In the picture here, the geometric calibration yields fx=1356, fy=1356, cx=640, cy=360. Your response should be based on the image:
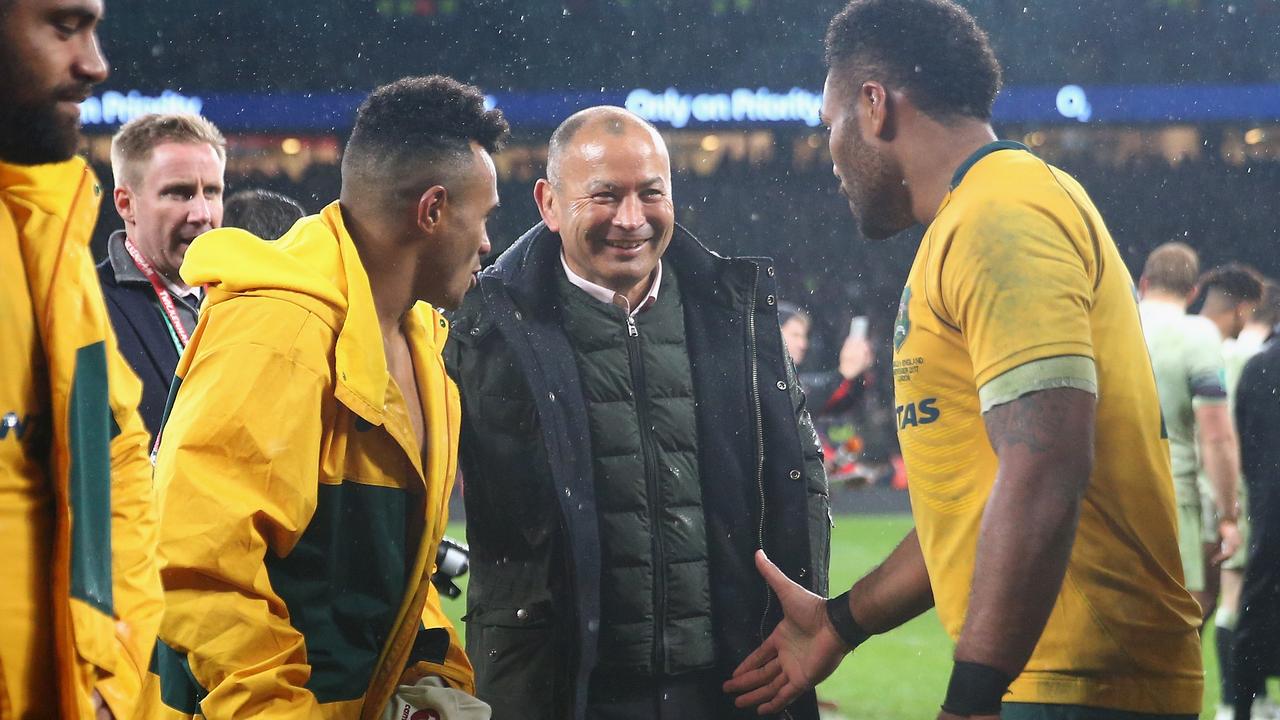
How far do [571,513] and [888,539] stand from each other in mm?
9386

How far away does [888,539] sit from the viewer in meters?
11.9

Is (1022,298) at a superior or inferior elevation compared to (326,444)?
superior

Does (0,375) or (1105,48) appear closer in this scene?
(0,375)

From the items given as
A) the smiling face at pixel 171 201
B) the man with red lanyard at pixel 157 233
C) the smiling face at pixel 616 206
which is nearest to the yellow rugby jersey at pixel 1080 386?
the smiling face at pixel 616 206

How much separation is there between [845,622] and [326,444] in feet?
4.30

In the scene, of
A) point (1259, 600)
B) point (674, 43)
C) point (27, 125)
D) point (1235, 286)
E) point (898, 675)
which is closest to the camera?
point (27, 125)

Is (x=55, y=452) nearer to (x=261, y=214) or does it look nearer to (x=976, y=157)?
(x=976, y=157)

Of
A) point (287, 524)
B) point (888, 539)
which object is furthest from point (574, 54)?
point (287, 524)

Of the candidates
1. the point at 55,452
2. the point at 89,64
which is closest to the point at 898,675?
the point at 55,452

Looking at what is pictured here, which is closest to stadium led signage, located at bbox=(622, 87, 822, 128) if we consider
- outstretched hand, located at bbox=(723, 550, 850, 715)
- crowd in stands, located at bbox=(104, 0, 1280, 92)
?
crowd in stands, located at bbox=(104, 0, 1280, 92)

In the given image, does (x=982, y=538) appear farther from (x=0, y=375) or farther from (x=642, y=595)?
(x=0, y=375)

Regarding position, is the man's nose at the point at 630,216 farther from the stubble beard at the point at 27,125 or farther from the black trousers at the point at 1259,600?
the black trousers at the point at 1259,600

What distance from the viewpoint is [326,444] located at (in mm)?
2201

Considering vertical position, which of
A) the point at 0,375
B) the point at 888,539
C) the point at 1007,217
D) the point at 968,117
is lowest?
the point at 888,539
